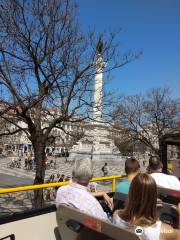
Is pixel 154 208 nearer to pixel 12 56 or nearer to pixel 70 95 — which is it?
pixel 70 95

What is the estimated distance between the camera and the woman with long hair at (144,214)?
2689 mm

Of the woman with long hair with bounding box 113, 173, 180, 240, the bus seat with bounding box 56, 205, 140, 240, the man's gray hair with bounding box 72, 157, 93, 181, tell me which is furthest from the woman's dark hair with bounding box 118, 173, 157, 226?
the man's gray hair with bounding box 72, 157, 93, 181

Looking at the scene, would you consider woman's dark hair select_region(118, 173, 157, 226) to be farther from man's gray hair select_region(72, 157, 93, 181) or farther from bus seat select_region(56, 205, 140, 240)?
man's gray hair select_region(72, 157, 93, 181)

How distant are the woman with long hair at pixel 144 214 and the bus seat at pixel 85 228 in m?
0.26

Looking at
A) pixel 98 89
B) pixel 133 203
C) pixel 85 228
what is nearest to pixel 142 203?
pixel 133 203

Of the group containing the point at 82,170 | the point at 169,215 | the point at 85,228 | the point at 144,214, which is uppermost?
the point at 82,170

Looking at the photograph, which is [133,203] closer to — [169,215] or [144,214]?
[144,214]

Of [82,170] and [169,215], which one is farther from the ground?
[82,170]

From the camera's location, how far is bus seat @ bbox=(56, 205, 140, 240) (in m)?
2.45

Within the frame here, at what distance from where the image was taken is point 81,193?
3.23 meters

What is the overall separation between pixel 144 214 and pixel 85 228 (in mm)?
473

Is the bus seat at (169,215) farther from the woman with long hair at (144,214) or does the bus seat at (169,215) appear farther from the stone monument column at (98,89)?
the stone monument column at (98,89)

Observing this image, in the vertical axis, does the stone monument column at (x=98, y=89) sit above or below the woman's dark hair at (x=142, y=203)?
above

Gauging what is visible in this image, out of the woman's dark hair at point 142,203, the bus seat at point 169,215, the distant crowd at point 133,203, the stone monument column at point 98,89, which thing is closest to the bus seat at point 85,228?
the distant crowd at point 133,203
